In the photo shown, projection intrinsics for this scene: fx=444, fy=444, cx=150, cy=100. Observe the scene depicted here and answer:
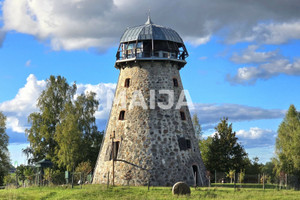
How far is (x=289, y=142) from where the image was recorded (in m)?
61.0

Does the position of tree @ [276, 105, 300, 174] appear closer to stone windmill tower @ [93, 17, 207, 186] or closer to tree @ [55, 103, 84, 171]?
stone windmill tower @ [93, 17, 207, 186]

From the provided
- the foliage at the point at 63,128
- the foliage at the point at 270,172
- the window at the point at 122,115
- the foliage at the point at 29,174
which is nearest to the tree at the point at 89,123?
the foliage at the point at 63,128

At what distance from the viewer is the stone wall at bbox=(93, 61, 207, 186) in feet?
138

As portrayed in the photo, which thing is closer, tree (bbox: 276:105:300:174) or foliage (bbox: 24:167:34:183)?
foliage (bbox: 24:167:34:183)

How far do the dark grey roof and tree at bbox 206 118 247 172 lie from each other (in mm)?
12530

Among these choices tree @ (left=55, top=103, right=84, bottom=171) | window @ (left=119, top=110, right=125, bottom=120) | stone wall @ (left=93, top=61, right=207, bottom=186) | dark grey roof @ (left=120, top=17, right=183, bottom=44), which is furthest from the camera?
tree @ (left=55, top=103, right=84, bottom=171)

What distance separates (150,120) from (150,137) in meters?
1.72

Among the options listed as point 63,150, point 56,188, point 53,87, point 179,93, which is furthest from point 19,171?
point 179,93

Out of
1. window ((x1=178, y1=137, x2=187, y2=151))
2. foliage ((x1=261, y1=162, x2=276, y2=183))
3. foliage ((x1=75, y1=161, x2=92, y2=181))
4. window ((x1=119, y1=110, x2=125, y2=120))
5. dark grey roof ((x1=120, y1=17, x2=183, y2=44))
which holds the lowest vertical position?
foliage ((x1=261, y1=162, x2=276, y2=183))

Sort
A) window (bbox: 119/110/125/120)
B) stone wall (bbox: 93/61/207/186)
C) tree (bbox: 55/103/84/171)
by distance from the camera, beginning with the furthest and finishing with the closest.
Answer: tree (bbox: 55/103/84/171) < window (bbox: 119/110/125/120) < stone wall (bbox: 93/61/207/186)

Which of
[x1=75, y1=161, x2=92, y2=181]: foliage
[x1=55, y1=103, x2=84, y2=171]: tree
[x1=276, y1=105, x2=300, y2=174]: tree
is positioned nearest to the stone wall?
[x1=75, y1=161, x2=92, y2=181]: foliage

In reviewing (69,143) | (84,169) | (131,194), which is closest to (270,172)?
(69,143)

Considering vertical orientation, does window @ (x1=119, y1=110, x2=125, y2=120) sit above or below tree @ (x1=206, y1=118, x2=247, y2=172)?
above

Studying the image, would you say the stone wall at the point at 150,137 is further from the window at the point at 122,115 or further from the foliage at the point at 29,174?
the foliage at the point at 29,174
